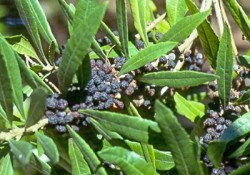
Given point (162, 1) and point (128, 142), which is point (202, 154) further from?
point (162, 1)

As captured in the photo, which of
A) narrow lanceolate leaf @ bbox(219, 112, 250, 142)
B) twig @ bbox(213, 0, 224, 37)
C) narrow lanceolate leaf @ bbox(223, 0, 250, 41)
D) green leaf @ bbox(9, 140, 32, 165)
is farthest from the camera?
twig @ bbox(213, 0, 224, 37)

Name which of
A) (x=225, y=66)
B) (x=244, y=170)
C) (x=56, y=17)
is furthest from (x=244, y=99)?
(x=56, y=17)

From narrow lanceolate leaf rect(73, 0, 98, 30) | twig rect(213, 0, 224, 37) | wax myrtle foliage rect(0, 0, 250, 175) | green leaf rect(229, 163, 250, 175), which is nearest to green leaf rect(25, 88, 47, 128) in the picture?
wax myrtle foliage rect(0, 0, 250, 175)

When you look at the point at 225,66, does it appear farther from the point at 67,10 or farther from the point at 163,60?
the point at 67,10

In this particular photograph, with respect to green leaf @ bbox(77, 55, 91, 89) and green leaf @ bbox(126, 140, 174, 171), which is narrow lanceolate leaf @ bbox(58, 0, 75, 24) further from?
green leaf @ bbox(126, 140, 174, 171)

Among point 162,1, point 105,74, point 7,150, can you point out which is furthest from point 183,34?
point 162,1

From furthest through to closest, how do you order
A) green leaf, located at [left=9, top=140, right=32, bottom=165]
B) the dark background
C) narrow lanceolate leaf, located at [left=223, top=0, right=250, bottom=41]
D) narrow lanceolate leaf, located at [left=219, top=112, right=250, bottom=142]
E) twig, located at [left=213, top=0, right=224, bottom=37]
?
1. the dark background
2. twig, located at [left=213, top=0, right=224, bottom=37]
3. narrow lanceolate leaf, located at [left=223, top=0, right=250, bottom=41]
4. narrow lanceolate leaf, located at [left=219, top=112, right=250, bottom=142]
5. green leaf, located at [left=9, top=140, right=32, bottom=165]
